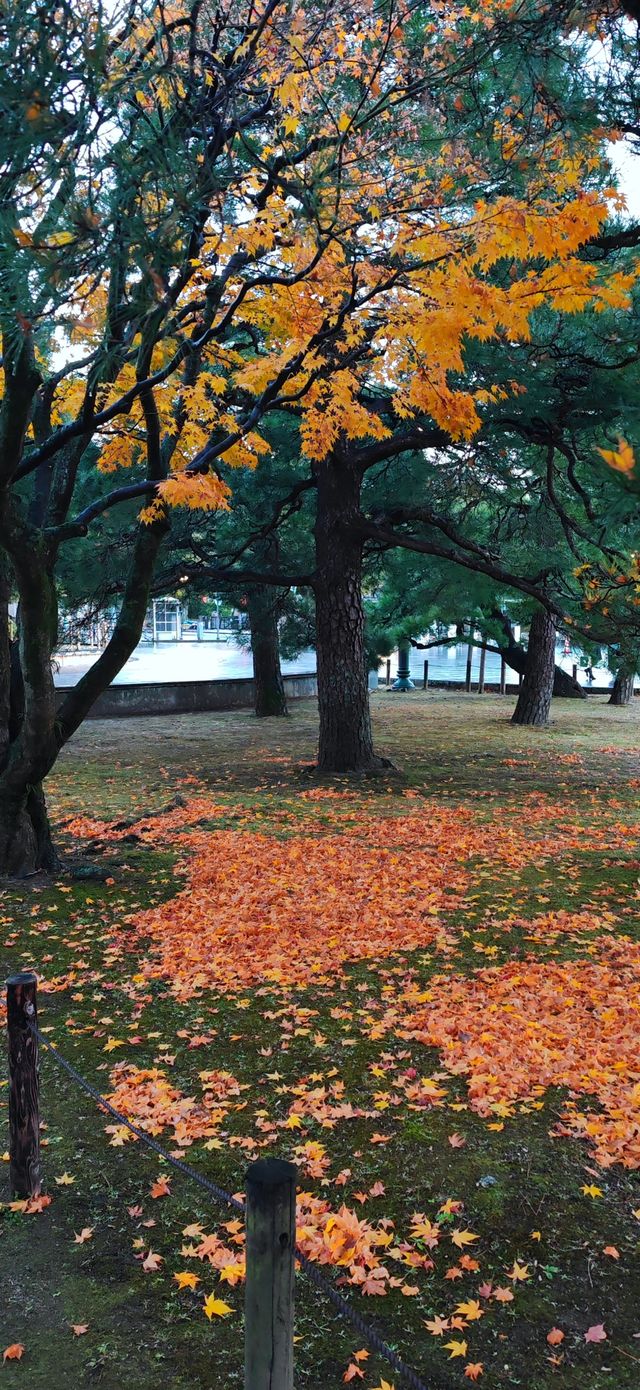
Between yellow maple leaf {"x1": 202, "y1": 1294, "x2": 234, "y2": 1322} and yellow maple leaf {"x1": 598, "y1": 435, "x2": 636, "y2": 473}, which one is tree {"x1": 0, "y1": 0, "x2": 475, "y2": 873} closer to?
yellow maple leaf {"x1": 598, "y1": 435, "x2": 636, "y2": 473}

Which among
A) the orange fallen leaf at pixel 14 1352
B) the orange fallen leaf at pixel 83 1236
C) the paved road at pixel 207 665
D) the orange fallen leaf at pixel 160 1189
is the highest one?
the paved road at pixel 207 665

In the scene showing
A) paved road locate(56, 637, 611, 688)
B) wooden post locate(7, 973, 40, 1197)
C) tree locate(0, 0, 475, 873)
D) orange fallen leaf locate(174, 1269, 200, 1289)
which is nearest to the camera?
orange fallen leaf locate(174, 1269, 200, 1289)

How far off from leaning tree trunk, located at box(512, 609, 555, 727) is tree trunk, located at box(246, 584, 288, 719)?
4.90 m

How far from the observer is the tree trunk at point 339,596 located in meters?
11.4

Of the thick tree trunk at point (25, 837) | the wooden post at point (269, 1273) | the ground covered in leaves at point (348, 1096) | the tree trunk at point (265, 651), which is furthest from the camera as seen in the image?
the tree trunk at point (265, 651)

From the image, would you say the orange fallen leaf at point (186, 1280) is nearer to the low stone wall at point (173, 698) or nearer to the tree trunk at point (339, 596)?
the tree trunk at point (339, 596)

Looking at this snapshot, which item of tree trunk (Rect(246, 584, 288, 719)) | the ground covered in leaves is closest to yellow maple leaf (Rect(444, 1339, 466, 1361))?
the ground covered in leaves

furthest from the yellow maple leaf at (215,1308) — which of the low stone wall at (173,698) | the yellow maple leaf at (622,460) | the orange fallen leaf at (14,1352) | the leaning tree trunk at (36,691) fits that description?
the low stone wall at (173,698)

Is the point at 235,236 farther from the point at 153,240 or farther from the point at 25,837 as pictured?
the point at 25,837

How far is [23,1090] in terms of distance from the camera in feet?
10.6

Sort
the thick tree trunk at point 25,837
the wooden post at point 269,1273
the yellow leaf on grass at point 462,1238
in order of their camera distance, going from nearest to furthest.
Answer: the wooden post at point 269,1273 → the yellow leaf on grass at point 462,1238 → the thick tree trunk at point 25,837

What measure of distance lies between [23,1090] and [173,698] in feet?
60.3

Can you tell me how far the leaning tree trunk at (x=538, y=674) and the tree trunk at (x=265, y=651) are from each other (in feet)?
16.1

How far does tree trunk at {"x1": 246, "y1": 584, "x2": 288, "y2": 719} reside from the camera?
17.1m
